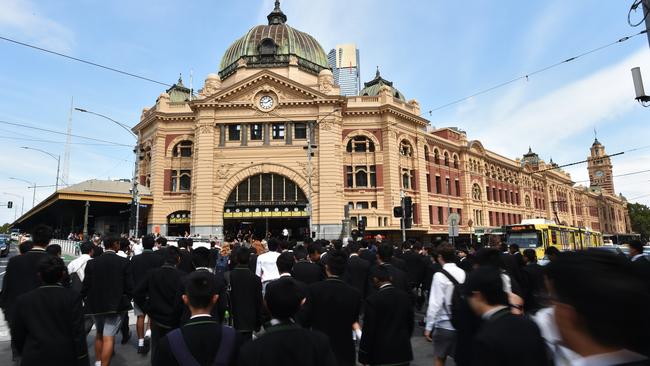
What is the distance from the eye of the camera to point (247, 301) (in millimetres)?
6816

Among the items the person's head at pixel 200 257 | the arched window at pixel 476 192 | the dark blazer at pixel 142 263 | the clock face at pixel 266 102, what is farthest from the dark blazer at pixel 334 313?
the arched window at pixel 476 192

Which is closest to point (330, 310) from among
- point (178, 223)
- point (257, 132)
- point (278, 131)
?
point (278, 131)

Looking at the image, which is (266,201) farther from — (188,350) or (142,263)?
(188,350)

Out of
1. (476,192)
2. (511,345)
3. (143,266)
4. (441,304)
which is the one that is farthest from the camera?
(476,192)

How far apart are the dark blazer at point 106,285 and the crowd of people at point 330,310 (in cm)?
2

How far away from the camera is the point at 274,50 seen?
43.1m

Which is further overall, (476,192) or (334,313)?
(476,192)

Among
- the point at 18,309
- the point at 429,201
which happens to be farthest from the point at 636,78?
the point at 429,201

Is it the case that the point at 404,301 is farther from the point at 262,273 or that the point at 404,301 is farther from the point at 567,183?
the point at 567,183

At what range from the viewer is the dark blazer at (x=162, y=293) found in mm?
6191

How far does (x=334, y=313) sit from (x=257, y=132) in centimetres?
3474

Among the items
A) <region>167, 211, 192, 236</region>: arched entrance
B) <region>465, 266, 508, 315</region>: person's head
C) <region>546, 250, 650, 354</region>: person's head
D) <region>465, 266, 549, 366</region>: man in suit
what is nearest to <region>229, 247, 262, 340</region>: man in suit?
<region>465, 266, 508, 315</region>: person's head

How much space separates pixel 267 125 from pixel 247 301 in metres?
32.7

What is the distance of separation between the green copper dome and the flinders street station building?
145mm
